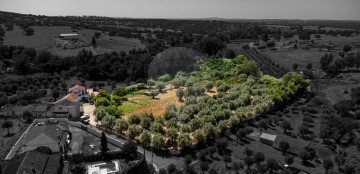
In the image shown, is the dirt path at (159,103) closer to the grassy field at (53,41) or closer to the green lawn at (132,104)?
the green lawn at (132,104)

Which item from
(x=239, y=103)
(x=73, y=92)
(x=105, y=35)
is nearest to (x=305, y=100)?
(x=239, y=103)

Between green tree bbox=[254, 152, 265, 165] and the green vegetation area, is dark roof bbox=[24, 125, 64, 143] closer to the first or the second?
the green vegetation area

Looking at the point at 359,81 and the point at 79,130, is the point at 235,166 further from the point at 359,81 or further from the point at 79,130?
the point at 359,81

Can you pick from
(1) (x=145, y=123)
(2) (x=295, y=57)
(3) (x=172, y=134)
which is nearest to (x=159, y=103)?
(1) (x=145, y=123)

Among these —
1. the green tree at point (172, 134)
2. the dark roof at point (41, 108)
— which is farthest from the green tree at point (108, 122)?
the dark roof at point (41, 108)

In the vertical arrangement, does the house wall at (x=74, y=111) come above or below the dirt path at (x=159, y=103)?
above

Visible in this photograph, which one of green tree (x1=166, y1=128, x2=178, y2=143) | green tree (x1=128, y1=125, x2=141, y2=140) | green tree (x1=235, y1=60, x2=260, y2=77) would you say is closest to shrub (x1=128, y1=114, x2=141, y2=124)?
green tree (x1=128, y1=125, x2=141, y2=140)

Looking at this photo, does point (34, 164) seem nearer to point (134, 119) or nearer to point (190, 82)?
point (134, 119)
